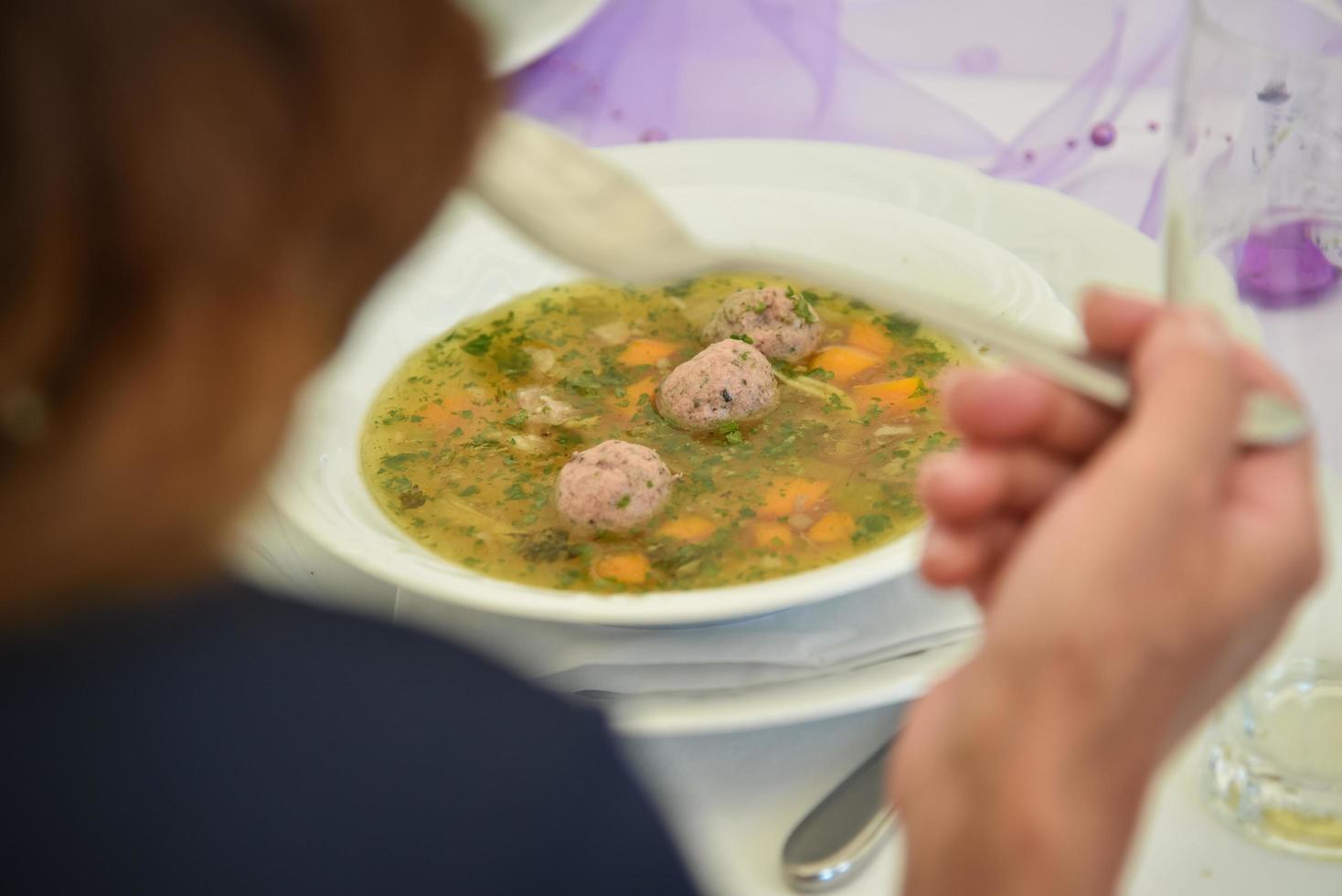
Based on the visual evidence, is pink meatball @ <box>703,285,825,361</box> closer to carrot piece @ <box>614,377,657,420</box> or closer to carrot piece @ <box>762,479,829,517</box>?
carrot piece @ <box>614,377,657,420</box>

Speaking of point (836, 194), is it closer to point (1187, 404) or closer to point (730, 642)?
point (730, 642)

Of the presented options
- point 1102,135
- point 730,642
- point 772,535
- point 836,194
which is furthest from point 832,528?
point 1102,135

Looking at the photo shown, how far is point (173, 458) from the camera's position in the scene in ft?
1.95

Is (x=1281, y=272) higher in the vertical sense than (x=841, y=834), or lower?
higher

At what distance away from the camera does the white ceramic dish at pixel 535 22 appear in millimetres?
2525

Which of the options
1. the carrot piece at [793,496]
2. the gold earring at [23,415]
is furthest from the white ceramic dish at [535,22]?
the gold earring at [23,415]

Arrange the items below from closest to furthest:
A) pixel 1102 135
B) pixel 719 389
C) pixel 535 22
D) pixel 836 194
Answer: pixel 719 389 < pixel 836 194 < pixel 1102 135 < pixel 535 22

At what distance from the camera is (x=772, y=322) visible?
2061 millimetres

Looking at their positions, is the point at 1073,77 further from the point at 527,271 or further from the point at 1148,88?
the point at 527,271

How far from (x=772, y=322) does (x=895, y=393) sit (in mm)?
230

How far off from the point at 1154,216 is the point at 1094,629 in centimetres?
181

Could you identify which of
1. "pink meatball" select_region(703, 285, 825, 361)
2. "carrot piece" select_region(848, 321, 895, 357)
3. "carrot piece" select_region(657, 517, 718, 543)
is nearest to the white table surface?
"carrot piece" select_region(657, 517, 718, 543)

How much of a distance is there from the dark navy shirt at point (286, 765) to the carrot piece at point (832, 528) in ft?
3.19

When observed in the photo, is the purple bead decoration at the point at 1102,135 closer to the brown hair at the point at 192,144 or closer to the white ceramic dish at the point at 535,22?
the white ceramic dish at the point at 535,22
